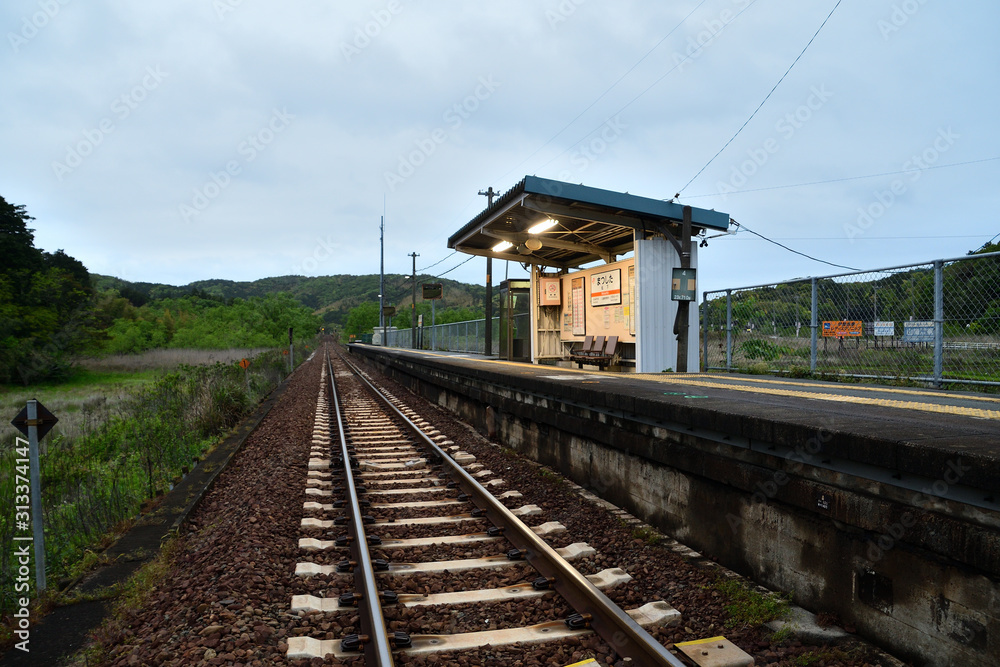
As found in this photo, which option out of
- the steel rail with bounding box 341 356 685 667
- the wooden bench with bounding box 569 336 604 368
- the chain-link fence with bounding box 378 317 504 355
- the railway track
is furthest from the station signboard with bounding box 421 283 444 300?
the steel rail with bounding box 341 356 685 667

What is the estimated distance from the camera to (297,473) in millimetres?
7473

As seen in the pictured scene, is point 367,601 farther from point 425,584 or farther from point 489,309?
point 489,309

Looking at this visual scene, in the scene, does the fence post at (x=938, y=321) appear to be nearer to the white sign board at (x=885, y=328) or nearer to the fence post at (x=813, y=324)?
the white sign board at (x=885, y=328)

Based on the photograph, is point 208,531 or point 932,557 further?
point 208,531

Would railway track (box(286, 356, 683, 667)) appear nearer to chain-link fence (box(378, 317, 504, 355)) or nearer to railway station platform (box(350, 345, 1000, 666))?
railway station platform (box(350, 345, 1000, 666))

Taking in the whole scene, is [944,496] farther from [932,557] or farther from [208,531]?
[208,531]

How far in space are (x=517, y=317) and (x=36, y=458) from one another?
50.4 feet

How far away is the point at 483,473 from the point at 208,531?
3.12m

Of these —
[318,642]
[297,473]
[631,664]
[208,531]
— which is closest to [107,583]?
[208,531]

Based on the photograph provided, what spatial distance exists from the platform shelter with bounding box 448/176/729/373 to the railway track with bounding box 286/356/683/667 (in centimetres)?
616

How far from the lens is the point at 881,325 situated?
344 inches

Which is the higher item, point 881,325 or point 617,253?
point 617,253

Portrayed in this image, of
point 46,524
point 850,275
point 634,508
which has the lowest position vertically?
point 46,524

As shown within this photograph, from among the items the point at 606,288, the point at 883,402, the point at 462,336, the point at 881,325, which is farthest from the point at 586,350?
the point at 462,336
